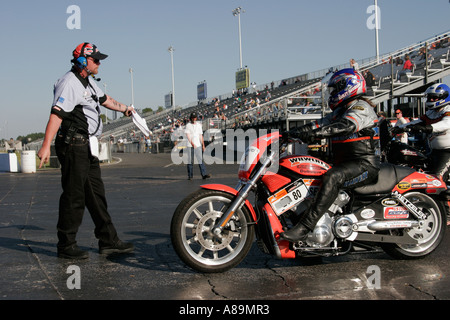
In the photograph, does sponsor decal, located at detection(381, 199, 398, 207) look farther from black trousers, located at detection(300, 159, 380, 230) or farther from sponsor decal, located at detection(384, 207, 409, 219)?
black trousers, located at detection(300, 159, 380, 230)

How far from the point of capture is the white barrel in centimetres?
2108

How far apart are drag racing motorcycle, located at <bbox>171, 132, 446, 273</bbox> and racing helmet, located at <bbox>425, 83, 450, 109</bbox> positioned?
2.40 meters

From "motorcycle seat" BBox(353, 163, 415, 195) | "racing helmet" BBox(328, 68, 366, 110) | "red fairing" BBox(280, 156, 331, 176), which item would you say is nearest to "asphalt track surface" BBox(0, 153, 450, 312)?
"motorcycle seat" BBox(353, 163, 415, 195)

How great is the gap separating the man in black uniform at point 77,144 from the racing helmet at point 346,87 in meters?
2.38

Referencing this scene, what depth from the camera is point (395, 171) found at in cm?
495

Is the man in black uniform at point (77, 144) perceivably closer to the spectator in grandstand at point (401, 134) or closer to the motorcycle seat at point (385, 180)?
the motorcycle seat at point (385, 180)

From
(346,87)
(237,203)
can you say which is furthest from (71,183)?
(346,87)

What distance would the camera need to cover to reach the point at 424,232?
5020 millimetres

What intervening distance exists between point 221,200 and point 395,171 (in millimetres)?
1744

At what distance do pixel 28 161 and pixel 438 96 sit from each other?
18.1 metres

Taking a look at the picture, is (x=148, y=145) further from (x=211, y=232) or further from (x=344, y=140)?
(x=211, y=232)

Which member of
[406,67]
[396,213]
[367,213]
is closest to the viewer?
[367,213]

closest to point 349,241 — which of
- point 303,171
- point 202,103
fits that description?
point 303,171

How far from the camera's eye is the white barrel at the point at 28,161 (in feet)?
69.2
